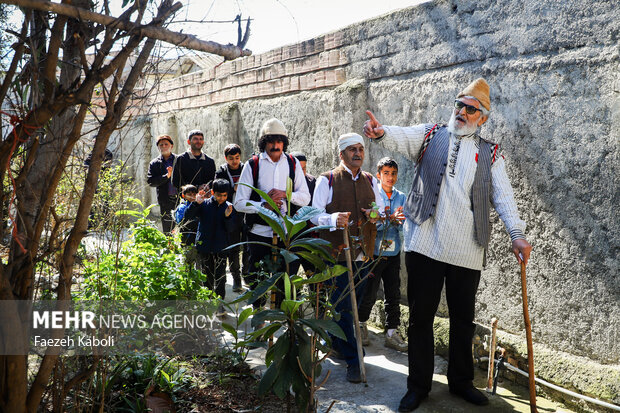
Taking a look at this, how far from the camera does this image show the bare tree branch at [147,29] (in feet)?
6.64

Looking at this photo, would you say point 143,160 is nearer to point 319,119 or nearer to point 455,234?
point 319,119

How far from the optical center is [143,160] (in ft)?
32.4

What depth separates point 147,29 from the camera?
A: 2.33m

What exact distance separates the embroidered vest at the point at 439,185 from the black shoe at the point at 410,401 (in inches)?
37.9

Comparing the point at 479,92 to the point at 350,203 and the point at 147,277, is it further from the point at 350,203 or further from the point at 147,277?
the point at 147,277

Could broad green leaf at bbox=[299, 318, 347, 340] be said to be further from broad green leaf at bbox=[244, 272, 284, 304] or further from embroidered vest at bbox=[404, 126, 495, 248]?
embroidered vest at bbox=[404, 126, 495, 248]

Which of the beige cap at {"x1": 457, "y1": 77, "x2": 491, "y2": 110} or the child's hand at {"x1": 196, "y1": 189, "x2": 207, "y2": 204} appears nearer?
the beige cap at {"x1": 457, "y1": 77, "x2": 491, "y2": 110}

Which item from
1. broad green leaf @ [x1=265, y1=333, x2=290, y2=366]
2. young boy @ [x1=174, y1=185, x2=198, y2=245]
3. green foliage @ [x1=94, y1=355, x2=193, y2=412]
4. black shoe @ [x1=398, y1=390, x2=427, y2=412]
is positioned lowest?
black shoe @ [x1=398, y1=390, x2=427, y2=412]

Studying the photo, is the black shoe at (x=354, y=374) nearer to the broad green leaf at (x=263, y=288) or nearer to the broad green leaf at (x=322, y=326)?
the broad green leaf at (x=322, y=326)

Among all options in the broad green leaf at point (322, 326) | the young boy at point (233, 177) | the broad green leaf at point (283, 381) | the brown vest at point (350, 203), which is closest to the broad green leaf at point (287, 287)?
the broad green leaf at point (322, 326)

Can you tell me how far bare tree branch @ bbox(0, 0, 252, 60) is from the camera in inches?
79.7

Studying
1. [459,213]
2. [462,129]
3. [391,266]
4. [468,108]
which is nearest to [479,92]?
[468,108]

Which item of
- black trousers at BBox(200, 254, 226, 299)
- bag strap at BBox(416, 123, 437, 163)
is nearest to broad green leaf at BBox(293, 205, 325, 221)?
bag strap at BBox(416, 123, 437, 163)

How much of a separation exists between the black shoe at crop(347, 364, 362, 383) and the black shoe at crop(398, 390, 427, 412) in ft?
1.41
